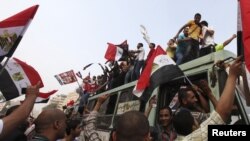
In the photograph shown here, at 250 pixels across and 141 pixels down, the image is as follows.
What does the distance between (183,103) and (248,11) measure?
4.96 ft

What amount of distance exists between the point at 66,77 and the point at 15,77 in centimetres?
1018

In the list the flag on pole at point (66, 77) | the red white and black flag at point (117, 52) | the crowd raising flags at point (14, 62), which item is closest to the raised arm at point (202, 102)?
the crowd raising flags at point (14, 62)

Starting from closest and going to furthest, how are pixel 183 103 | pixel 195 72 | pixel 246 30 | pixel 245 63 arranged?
pixel 245 63
pixel 246 30
pixel 183 103
pixel 195 72

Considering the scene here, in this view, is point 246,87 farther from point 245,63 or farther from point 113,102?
point 113,102

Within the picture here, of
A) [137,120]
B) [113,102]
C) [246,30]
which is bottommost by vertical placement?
[113,102]

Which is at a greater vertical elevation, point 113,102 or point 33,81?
point 33,81

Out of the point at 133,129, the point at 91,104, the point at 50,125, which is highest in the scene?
the point at 133,129

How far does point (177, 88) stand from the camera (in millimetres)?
5375

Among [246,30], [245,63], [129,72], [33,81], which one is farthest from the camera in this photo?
[129,72]

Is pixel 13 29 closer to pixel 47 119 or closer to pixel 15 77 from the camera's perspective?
pixel 15 77

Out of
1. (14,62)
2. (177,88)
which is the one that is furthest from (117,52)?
(177,88)

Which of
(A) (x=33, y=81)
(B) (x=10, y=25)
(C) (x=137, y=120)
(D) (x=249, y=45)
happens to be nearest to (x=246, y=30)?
(D) (x=249, y=45)

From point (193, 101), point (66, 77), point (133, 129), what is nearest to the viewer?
point (133, 129)

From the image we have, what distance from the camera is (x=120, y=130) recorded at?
2.41m
